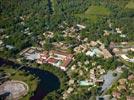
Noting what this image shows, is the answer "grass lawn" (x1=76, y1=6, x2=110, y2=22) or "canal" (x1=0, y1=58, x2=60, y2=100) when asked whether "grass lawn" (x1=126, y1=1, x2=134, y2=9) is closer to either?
"grass lawn" (x1=76, y1=6, x2=110, y2=22)

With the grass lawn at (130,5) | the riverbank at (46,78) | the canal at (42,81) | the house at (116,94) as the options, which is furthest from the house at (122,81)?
the grass lawn at (130,5)

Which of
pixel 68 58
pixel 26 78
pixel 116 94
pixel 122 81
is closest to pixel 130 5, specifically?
pixel 68 58

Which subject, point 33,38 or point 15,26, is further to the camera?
point 15,26

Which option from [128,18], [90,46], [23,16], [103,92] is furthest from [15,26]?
[103,92]

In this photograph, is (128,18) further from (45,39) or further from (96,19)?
A: (45,39)

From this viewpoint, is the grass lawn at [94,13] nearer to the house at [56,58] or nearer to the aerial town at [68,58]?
the aerial town at [68,58]

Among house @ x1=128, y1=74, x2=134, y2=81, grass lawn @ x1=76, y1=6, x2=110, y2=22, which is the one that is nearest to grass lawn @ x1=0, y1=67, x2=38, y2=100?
house @ x1=128, y1=74, x2=134, y2=81

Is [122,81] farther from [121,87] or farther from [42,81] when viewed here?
[42,81]

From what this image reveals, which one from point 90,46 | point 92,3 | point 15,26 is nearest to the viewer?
point 90,46
